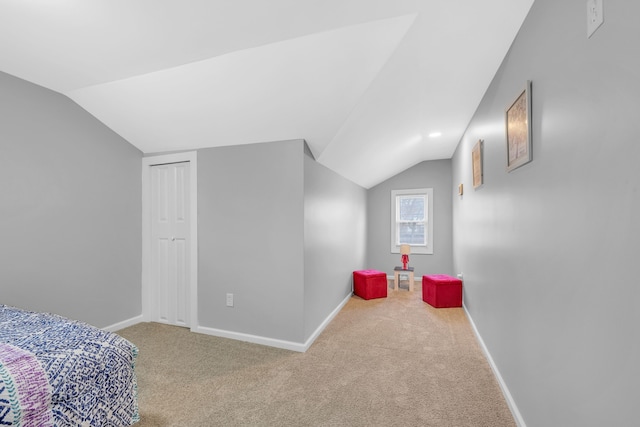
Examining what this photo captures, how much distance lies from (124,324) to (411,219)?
476 centimetres

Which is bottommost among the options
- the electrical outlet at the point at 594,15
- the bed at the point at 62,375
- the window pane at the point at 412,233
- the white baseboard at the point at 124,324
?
the white baseboard at the point at 124,324

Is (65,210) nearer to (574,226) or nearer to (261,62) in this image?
(261,62)

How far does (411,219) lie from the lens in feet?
18.1

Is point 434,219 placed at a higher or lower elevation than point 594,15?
lower

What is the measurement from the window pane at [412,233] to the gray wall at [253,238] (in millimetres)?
3486

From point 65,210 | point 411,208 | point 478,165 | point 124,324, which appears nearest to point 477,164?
point 478,165

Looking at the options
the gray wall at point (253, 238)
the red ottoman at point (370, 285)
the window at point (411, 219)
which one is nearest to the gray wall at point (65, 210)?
the gray wall at point (253, 238)

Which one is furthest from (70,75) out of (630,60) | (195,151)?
(630,60)

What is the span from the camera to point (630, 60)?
2.54 feet

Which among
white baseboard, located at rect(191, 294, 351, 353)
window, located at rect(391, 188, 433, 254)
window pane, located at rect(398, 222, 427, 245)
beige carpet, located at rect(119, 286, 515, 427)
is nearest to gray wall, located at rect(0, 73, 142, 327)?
beige carpet, located at rect(119, 286, 515, 427)

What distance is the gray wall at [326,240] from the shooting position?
2.69 m

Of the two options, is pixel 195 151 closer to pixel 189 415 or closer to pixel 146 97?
pixel 146 97

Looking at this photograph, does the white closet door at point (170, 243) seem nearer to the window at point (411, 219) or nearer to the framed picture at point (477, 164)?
the framed picture at point (477, 164)

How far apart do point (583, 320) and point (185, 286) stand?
10.6 feet
